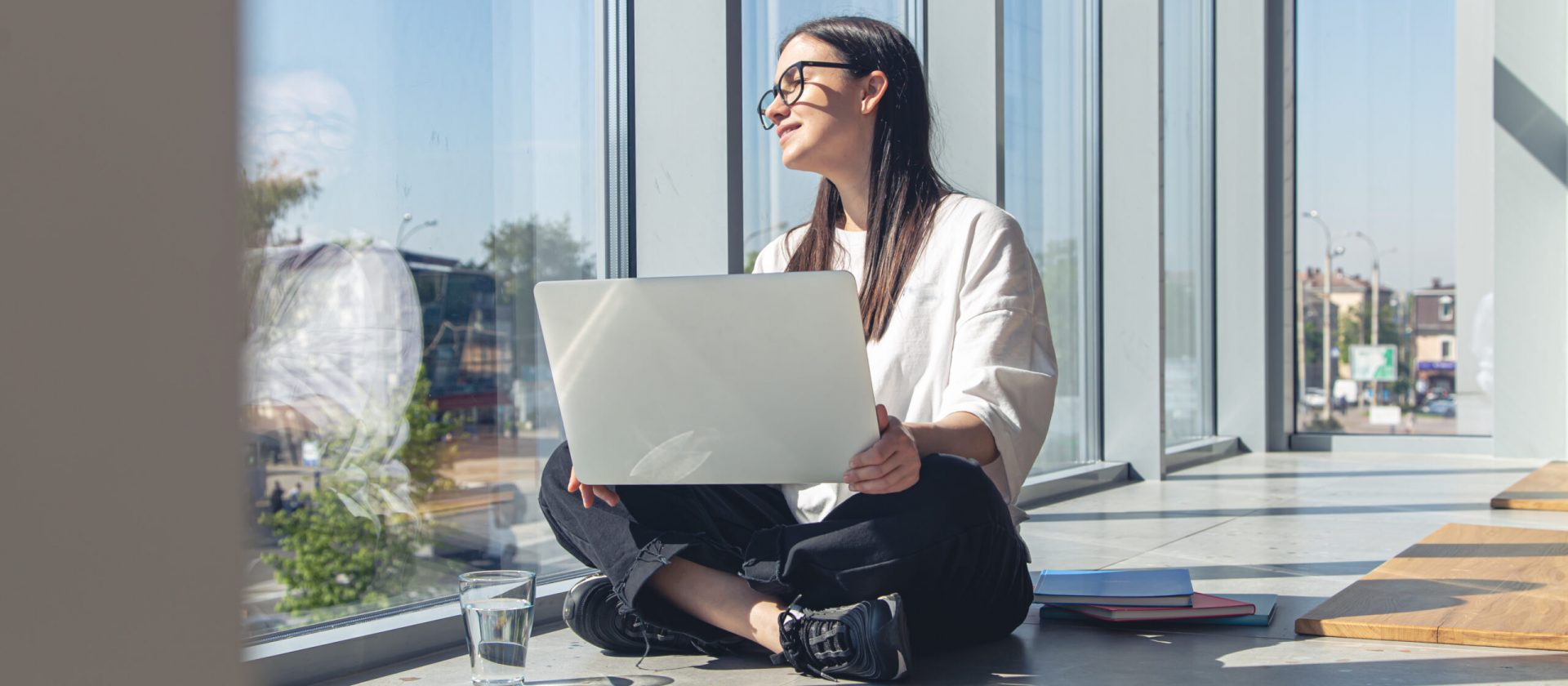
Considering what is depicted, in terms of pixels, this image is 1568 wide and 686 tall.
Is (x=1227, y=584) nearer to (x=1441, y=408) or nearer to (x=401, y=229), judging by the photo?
(x=401, y=229)

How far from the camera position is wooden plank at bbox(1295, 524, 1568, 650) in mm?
1643

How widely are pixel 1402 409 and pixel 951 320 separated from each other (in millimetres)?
4417

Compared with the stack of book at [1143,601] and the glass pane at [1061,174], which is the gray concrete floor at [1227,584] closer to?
the stack of book at [1143,601]

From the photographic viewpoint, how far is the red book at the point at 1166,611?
1.79m

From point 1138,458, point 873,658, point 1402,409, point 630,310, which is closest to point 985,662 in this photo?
point 873,658

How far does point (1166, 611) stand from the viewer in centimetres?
180

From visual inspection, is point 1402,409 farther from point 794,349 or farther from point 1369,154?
point 794,349

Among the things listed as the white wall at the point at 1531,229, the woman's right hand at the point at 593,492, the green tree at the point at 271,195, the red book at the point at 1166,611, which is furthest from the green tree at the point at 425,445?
the white wall at the point at 1531,229

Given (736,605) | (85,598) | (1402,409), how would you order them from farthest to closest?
1. (1402,409)
2. (736,605)
3. (85,598)

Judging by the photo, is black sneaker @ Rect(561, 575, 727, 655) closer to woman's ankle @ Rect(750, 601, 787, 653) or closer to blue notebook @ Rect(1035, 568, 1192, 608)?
woman's ankle @ Rect(750, 601, 787, 653)

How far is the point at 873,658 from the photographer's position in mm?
1434

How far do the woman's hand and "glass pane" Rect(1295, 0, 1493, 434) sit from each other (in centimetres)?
461

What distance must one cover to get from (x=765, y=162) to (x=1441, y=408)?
12.4 ft

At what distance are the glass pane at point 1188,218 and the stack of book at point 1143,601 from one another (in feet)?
10.5
